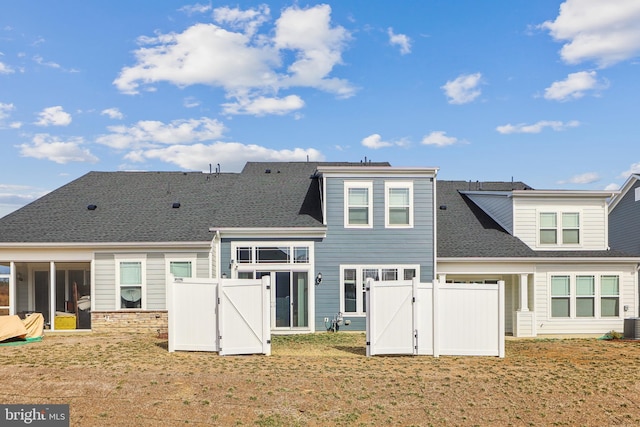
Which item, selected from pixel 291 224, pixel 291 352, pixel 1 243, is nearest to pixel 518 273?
pixel 291 224

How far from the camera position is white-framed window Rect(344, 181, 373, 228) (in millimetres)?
21672

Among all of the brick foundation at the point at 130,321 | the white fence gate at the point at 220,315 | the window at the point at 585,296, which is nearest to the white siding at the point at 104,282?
the brick foundation at the point at 130,321

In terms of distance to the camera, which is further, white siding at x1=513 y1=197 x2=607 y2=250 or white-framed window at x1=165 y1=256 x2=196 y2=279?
white siding at x1=513 y1=197 x2=607 y2=250

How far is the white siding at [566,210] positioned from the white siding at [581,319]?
47.6 inches

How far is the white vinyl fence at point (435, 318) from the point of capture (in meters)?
15.4

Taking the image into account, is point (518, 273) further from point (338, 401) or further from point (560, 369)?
point (338, 401)

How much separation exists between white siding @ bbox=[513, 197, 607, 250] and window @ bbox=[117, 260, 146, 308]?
14.6 meters

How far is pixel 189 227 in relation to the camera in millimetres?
21781

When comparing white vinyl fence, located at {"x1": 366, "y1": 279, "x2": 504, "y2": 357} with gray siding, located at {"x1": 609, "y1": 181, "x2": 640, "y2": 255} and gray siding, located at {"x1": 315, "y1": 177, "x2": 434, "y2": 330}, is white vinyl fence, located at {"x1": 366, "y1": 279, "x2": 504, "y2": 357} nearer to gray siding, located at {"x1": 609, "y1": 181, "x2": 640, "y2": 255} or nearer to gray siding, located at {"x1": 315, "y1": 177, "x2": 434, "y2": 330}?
gray siding, located at {"x1": 315, "y1": 177, "x2": 434, "y2": 330}

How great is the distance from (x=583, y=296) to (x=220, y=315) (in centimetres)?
1437

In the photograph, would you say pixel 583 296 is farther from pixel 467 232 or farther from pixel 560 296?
pixel 467 232

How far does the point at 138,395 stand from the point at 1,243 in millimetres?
12056

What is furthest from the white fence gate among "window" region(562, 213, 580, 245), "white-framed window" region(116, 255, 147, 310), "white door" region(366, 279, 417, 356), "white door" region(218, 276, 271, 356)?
"window" region(562, 213, 580, 245)

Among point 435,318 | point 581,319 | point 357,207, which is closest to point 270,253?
point 357,207
